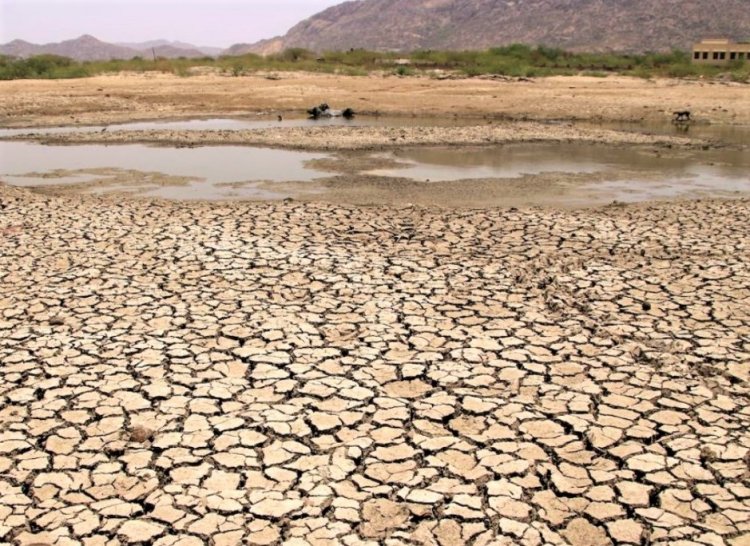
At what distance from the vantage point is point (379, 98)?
92.7 ft

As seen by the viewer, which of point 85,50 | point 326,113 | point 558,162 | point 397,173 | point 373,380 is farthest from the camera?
point 85,50

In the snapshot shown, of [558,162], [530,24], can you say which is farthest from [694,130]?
[530,24]

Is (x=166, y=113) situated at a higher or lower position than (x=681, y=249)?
higher

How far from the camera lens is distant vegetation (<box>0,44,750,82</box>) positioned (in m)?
36.9

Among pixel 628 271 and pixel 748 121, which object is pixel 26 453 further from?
pixel 748 121

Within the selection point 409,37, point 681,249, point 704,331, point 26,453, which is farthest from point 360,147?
point 409,37

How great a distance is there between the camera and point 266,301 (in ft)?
21.0

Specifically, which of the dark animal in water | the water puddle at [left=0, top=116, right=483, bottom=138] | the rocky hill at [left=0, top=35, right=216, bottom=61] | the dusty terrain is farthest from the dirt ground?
the rocky hill at [left=0, top=35, right=216, bottom=61]

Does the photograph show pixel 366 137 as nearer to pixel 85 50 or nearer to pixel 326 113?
pixel 326 113

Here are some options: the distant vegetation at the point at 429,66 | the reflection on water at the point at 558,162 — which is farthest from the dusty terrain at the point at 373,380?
the distant vegetation at the point at 429,66

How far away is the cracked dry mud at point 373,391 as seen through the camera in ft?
11.5

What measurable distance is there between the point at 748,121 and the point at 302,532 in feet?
79.4

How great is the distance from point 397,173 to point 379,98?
1530 cm

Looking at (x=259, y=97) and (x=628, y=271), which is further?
(x=259, y=97)
